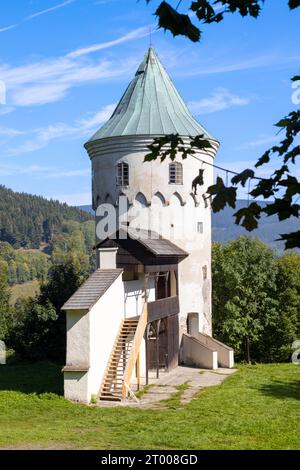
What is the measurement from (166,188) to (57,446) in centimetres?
1534

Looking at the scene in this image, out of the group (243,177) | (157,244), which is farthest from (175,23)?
(157,244)

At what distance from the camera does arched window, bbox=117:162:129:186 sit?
Result: 87.8 ft

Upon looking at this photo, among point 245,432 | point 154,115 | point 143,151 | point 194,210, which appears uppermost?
point 154,115

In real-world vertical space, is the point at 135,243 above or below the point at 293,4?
above

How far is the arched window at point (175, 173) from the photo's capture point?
88.7 ft

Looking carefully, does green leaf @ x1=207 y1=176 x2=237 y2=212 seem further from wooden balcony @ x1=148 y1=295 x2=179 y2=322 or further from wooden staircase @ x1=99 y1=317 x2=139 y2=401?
wooden balcony @ x1=148 y1=295 x2=179 y2=322

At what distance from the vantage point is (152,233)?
26.7m

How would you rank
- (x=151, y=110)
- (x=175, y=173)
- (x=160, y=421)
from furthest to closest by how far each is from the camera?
1. (x=151, y=110)
2. (x=175, y=173)
3. (x=160, y=421)

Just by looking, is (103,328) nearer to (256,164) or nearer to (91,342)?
(91,342)

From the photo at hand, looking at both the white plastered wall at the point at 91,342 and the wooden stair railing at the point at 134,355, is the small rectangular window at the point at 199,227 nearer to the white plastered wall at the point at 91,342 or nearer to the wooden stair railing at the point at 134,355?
the wooden stair railing at the point at 134,355

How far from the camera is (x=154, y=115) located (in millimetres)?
27719

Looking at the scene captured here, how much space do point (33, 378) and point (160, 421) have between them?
9.25m

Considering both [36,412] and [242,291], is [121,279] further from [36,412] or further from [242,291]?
[242,291]
